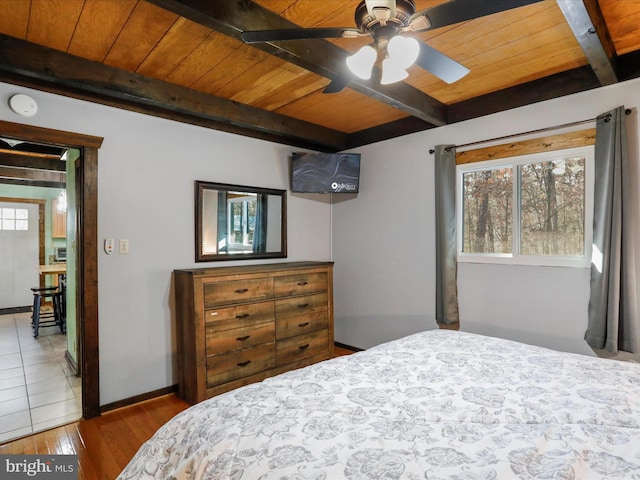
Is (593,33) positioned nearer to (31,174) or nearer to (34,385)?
(34,385)

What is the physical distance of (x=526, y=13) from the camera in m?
1.87

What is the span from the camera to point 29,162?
15.7 ft

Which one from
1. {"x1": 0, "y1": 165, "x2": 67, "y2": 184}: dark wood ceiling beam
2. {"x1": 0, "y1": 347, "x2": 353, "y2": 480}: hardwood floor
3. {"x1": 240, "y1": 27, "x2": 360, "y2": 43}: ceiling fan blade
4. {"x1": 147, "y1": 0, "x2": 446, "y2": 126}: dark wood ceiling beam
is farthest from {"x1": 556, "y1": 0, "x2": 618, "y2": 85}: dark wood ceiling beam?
{"x1": 0, "y1": 165, "x2": 67, "y2": 184}: dark wood ceiling beam

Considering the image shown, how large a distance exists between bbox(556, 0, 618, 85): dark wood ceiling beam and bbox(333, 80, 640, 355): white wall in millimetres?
337

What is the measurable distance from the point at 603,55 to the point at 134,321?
11.8ft

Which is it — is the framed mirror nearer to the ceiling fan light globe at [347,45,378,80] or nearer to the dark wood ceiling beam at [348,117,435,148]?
the dark wood ceiling beam at [348,117,435,148]

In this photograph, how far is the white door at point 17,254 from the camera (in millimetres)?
6410

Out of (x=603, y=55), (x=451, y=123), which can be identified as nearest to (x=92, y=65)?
(x=451, y=123)

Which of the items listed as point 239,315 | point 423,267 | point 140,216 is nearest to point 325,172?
point 423,267

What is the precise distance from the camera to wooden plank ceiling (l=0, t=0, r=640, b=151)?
1778 mm

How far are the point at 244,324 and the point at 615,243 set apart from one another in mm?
2755

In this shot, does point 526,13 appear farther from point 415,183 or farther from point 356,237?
point 356,237

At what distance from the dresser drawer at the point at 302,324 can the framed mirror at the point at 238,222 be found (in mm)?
738
